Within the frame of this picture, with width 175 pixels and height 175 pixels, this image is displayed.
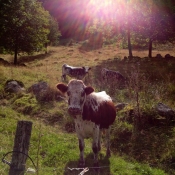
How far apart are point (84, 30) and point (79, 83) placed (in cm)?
7023

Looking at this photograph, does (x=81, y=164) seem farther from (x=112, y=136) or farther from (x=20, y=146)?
(x=20, y=146)

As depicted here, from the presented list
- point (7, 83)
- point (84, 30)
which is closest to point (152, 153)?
point (7, 83)

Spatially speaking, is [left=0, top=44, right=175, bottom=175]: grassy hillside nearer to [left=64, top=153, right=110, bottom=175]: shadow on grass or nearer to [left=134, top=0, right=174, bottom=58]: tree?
[left=64, top=153, right=110, bottom=175]: shadow on grass

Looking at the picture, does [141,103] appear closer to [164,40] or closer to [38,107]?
[38,107]

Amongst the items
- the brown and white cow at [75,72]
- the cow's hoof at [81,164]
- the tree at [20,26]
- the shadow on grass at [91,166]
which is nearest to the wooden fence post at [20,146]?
the shadow on grass at [91,166]

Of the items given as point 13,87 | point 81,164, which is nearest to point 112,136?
point 81,164

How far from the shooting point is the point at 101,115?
6.97 meters

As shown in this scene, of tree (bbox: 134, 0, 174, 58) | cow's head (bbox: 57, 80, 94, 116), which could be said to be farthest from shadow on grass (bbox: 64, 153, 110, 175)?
tree (bbox: 134, 0, 174, 58)

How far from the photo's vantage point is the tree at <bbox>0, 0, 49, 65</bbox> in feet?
80.9

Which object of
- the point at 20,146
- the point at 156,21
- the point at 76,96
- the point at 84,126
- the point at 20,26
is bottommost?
the point at 84,126

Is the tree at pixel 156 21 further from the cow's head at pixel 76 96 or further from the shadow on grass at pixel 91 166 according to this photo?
the cow's head at pixel 76 96

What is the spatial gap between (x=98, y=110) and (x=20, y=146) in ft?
9.75

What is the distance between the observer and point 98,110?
680 centimetres

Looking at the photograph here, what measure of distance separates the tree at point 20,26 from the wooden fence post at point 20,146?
21459mm
